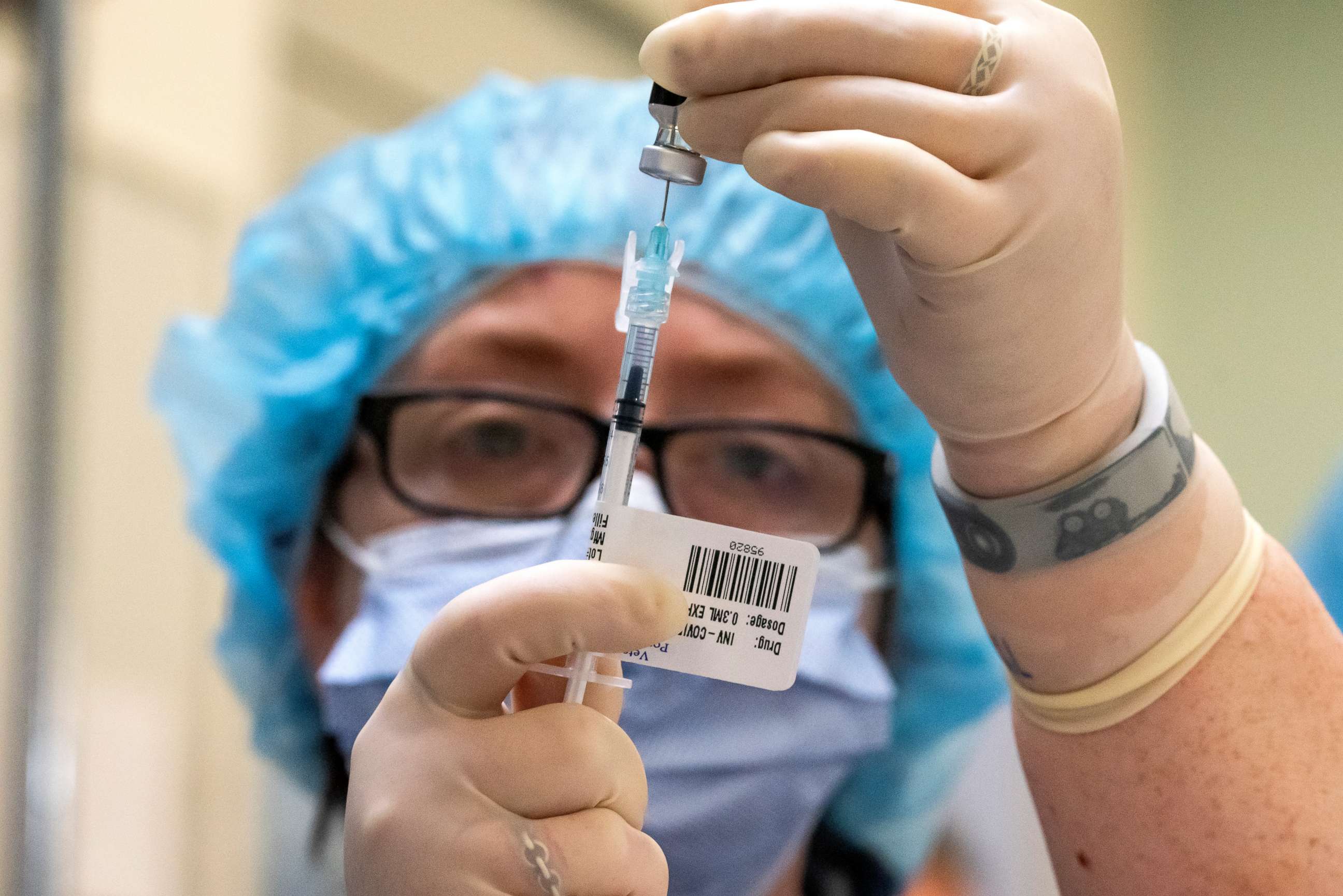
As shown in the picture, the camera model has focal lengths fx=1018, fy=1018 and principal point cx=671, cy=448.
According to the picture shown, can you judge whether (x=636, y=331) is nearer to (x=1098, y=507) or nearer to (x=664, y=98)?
(x=664, y=98)

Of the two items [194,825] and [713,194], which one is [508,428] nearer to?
[713,194]

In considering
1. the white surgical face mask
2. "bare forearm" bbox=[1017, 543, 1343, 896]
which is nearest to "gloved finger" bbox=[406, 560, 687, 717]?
"bare forearm" bbox=[1017, 543, 1343, 896]

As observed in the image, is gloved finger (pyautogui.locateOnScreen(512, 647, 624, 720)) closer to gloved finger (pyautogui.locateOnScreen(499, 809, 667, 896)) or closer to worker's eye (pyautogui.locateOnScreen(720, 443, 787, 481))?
gloved finger (pyautogui.locateOnScreen(499, 809, 667, 896))

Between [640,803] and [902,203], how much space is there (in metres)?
0.29

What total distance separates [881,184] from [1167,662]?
11.3 inches

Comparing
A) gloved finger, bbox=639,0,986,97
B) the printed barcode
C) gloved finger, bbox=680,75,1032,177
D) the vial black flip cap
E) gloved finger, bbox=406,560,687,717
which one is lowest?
gloved finger, bbox=406,560,687,717

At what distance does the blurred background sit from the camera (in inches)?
53.5

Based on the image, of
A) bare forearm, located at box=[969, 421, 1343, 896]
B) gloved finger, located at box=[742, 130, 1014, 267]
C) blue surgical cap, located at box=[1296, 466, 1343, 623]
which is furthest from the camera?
blue surgical cap, located at box=[1296, 466, 1343, 623]

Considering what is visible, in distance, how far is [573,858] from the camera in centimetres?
42

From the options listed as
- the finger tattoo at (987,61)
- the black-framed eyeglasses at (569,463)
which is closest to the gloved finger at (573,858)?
the finger tattoo at (987,61)

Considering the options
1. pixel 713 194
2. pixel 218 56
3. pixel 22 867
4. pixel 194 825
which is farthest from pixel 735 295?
pixel 22 867

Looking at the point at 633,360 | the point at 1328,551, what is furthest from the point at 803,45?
the point at 1328,551

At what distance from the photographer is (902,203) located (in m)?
0.41

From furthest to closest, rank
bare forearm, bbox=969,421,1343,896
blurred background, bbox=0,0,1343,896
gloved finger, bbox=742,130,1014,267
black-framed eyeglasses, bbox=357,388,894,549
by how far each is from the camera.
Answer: blurred background, bbox=0,0,1343,896 → black-framed eyeglasses, bbox=357,388,894,549 → bare forearm, bbox=969,421,1343,896 → gloved finger, bbox=742,130,1014,267
